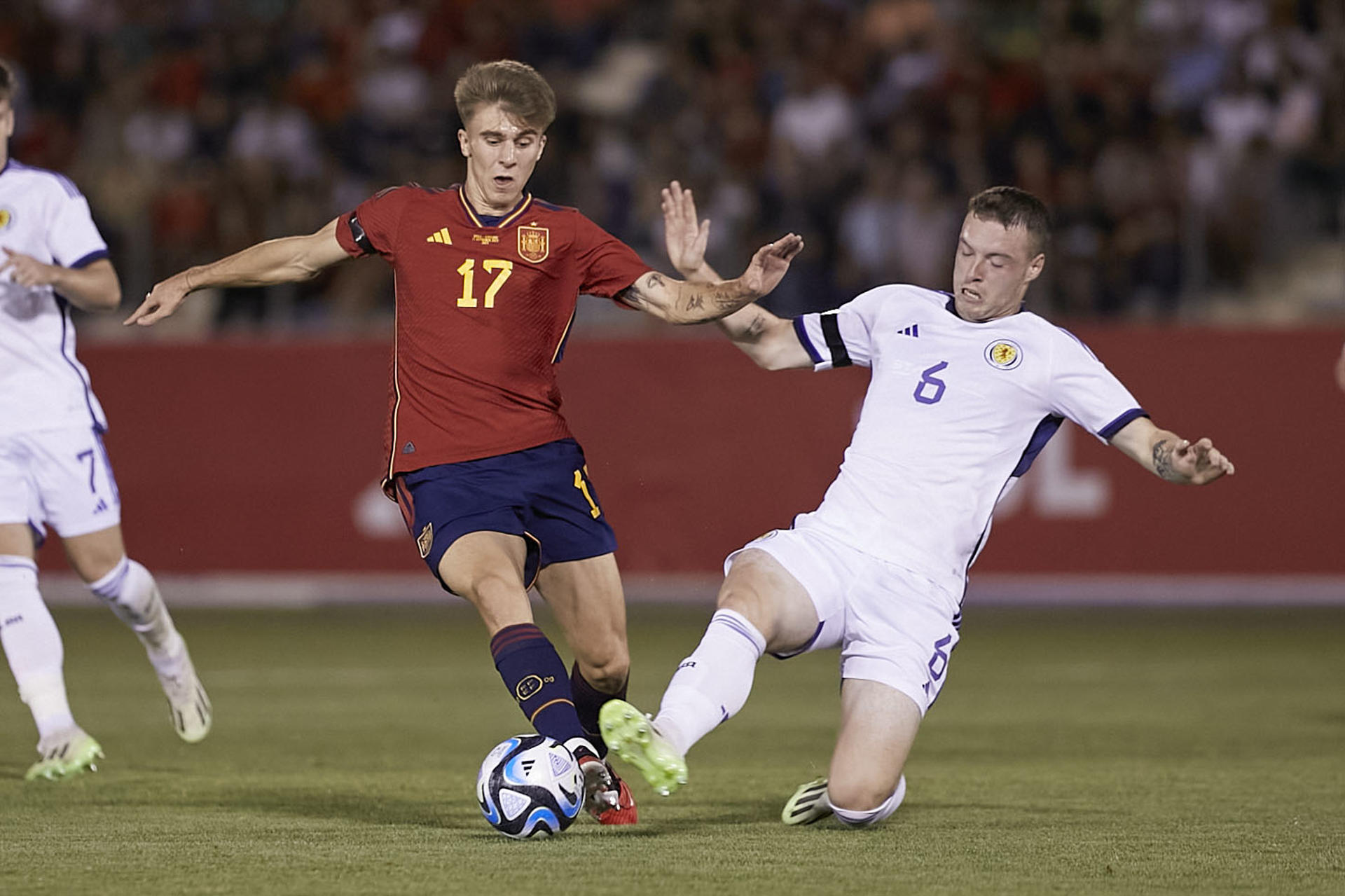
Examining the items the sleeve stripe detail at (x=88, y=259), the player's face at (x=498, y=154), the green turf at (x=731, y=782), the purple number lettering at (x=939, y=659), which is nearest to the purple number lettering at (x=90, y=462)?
the sleeve stripe detail at (x=88, y=259)

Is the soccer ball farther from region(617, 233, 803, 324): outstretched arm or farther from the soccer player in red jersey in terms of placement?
region(617, 233, 803, 324): outstretched arm

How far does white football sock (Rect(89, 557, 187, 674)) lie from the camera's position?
24.7 ft

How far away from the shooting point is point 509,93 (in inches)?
237

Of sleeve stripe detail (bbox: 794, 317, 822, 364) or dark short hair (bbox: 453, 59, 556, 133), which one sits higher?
dark short hair (bbox: 453, 59, 556, 133)

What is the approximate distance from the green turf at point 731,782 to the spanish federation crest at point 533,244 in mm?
1812

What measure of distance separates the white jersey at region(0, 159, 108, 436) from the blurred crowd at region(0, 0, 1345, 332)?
24.7 ft

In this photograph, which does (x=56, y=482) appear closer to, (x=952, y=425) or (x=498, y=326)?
(x=498, y=326)

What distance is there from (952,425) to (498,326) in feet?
4.92

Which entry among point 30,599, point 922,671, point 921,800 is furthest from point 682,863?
point 30,599

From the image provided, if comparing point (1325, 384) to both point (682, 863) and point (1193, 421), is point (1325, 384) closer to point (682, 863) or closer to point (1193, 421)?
point (1193, 421)

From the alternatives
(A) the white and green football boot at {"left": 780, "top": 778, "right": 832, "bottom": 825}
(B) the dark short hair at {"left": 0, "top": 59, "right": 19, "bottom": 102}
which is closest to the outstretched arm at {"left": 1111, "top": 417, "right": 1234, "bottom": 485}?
(A) the white and green football boot at {"left": 780, "top": 778, "right": 832, "bottom": 825}

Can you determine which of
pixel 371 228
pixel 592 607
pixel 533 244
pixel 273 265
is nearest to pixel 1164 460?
pixel 592 607

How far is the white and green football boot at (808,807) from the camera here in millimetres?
6035

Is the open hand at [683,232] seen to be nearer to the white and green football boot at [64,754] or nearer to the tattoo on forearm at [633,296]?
the tattoo on forearm at [633,296]
